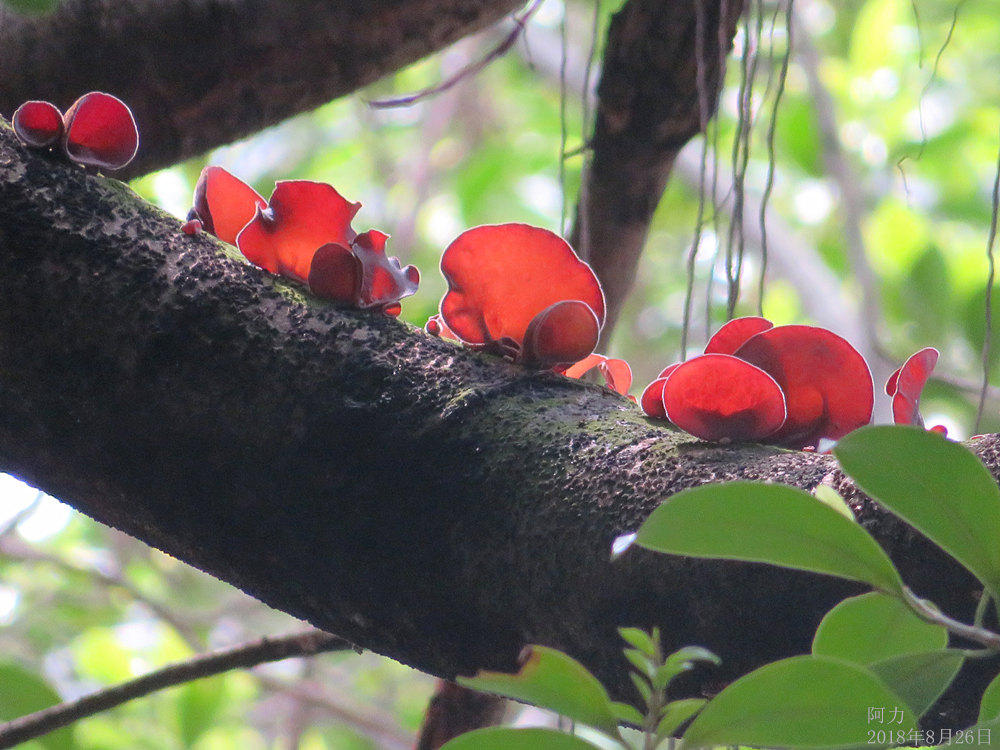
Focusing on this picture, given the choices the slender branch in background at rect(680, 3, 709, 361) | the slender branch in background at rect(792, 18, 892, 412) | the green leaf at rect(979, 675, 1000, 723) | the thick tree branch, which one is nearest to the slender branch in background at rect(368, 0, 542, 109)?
the thick tree branch

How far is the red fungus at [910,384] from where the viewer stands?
0.95 m

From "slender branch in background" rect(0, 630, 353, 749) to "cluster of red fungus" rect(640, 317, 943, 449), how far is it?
0.61 meters

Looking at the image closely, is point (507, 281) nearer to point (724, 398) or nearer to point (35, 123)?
point (724, 398)

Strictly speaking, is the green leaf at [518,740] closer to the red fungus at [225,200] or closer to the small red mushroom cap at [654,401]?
the small red mushroom cap at [654,401]

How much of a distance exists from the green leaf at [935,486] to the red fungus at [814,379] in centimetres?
35

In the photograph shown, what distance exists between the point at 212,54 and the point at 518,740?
4.17 ft

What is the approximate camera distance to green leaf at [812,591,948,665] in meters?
0.63

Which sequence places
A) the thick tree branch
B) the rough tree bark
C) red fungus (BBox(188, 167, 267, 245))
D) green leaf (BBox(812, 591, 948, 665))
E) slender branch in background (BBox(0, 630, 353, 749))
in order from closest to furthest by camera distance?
1. green leaf (BBox(812, 591, 948, 665))
2. the rough tree bark
3. red fungus (BBox(188, 167, 267, 245))
4. slender branch in background (BBox(0, 630, 353, 749))
5. the thick tree branch

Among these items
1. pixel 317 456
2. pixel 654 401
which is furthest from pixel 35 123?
pixel 654 401

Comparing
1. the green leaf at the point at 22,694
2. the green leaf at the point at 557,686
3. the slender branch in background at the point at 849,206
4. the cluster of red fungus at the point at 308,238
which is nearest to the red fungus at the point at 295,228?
the cluster of red fungus at the point at 308,238

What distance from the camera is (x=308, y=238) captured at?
3.46ft

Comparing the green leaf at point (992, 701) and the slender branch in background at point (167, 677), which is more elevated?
the slender branch in background at point (167, 677)

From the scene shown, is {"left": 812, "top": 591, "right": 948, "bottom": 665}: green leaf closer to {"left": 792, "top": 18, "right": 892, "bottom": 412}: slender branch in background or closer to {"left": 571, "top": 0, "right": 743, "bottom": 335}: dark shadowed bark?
{"left": 571, "top": 0, "right": 743, "bottom": 335}: dark shadowed bark

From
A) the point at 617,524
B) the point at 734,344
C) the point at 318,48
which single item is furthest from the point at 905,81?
the point at 617,524
